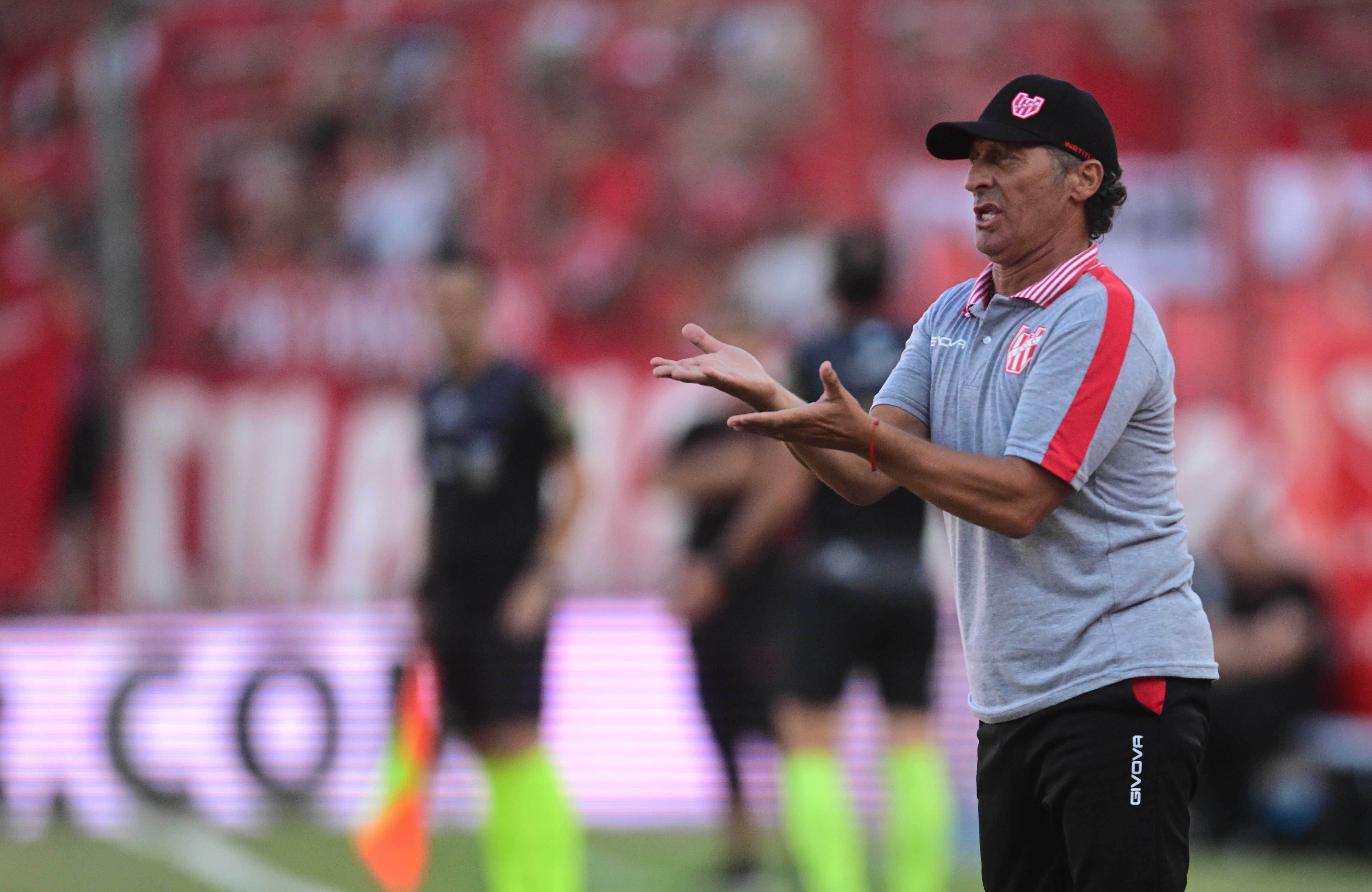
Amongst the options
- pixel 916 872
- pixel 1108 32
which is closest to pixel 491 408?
pixel 916 872

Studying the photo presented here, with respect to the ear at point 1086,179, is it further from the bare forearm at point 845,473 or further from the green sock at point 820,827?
the green sock at point 820,827

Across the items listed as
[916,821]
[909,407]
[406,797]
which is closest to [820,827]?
[916,821]

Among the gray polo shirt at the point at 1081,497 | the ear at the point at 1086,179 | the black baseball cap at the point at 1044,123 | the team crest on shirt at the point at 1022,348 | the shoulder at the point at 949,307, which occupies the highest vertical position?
the black baseball cap at the point at 1044,123

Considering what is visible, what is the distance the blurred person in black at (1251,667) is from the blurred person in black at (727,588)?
6.26 feet

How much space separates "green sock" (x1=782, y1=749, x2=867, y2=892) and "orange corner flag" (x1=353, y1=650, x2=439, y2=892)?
4.18 ft

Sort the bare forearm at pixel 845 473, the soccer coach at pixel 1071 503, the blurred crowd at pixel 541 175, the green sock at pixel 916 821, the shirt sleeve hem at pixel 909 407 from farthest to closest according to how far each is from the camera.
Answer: the blurred crowd at pixel 541 175 < the green sock at pixel 916 821 < the shirt sleeve hem at pixel 909 407 < the bare forearm at pixel 845 473 < the soccer coach at pixel 1071 503

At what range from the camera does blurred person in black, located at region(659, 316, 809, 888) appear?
688 cm

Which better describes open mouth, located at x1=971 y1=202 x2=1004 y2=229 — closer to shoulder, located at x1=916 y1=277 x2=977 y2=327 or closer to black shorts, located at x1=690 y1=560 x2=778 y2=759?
shoulder, located at x1=916 y1=277 x2=977 y2=327

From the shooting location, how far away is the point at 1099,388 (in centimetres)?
287

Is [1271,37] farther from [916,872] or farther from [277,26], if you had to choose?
[916,872]

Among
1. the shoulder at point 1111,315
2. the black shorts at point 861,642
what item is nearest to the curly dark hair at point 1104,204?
the shoulder at point 1111,315

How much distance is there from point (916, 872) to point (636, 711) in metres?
3.26

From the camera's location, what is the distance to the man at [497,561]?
5.44 meters

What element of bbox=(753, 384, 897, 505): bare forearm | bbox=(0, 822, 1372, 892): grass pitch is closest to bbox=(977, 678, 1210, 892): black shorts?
bbox=(753, 384, 897, 505): bare forearm
